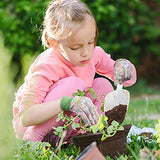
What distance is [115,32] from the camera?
578 centimetres

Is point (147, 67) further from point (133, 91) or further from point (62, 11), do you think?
point (62, 11)

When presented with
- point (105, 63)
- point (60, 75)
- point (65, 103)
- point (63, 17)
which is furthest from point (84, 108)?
point (105, 63)

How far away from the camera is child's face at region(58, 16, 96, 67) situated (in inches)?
73.8

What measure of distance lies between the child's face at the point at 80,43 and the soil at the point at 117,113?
346 mm

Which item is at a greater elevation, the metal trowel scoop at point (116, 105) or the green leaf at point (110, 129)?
the metal trowel scoop at point (116, 105)

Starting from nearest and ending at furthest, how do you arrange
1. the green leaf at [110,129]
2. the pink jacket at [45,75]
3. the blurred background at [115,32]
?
the green leaf at [110,129] < the pink jacket at [45,75] < the blurred background at [115,32]

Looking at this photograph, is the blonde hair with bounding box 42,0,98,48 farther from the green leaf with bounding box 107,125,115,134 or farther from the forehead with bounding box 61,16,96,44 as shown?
the green leaf with bounding box 107,125,115,134

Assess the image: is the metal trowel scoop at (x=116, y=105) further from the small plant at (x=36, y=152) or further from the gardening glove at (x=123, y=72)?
the small plant at (x=36, y=152)

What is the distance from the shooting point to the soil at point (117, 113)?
175 cm

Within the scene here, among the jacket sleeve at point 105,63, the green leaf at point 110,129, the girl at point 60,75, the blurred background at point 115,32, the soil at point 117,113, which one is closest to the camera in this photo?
the green leaf at point 110,129

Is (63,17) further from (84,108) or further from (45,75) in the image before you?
(84,108)

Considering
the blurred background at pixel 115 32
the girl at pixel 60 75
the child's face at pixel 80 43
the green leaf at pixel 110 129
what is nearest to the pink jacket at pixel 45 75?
the girl at pixel 60 75

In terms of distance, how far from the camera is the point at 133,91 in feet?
19.6

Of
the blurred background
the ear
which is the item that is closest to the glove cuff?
the ear
